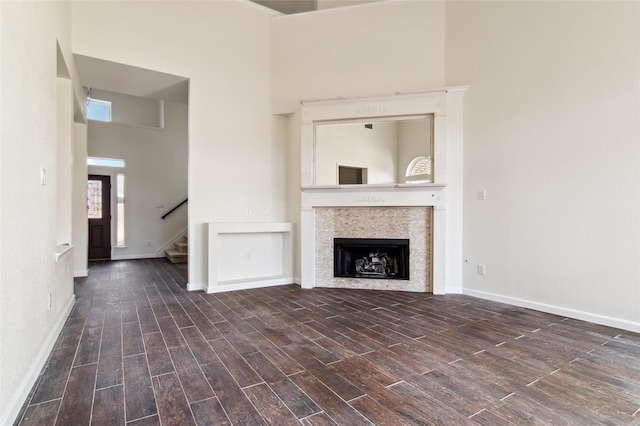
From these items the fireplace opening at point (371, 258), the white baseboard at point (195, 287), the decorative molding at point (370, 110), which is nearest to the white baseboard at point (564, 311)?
the fireplace opening at point (371, 258)

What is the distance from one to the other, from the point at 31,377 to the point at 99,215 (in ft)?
21.6

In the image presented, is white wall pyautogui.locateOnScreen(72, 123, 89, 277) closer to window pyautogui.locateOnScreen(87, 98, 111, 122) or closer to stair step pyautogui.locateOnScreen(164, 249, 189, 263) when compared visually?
stair step pyautogui.locateOnScreen(164, 249, 189, 263)

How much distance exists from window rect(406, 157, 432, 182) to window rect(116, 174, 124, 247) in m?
6.87

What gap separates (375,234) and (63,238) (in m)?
3.97

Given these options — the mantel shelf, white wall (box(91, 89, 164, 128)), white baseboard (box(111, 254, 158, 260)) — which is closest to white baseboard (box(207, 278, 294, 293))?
the mantel shelf

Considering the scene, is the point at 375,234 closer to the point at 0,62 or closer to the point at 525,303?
the point at 525,303

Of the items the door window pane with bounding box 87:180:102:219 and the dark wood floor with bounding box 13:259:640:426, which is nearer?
the dark wood floor with bounding box 13:259:640:426

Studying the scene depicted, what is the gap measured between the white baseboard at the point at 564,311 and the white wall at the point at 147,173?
7212 mm

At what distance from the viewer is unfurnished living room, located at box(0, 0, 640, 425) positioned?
5.97ft

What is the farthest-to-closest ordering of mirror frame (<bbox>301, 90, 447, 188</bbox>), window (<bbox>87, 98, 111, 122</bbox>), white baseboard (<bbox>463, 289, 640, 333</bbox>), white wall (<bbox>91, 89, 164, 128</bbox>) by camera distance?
white wall (<bbox>91, 89, 164, 128</bbox>) < window (<bbox>87, 98, 111, 122</bbox>) < mirror frame (<bbox>301, 90, 447, 188</bbox>) < white baseboard (<bbox>463, 289, 640, 333</bbox>)

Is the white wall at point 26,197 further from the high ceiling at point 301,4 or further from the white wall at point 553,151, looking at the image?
the white wall at point 553,151

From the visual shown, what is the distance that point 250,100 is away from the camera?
16.1 ft

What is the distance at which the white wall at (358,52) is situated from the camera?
4.48 metres

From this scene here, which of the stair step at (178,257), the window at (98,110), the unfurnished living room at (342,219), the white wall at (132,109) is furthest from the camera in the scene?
the white wall at (132,109)
